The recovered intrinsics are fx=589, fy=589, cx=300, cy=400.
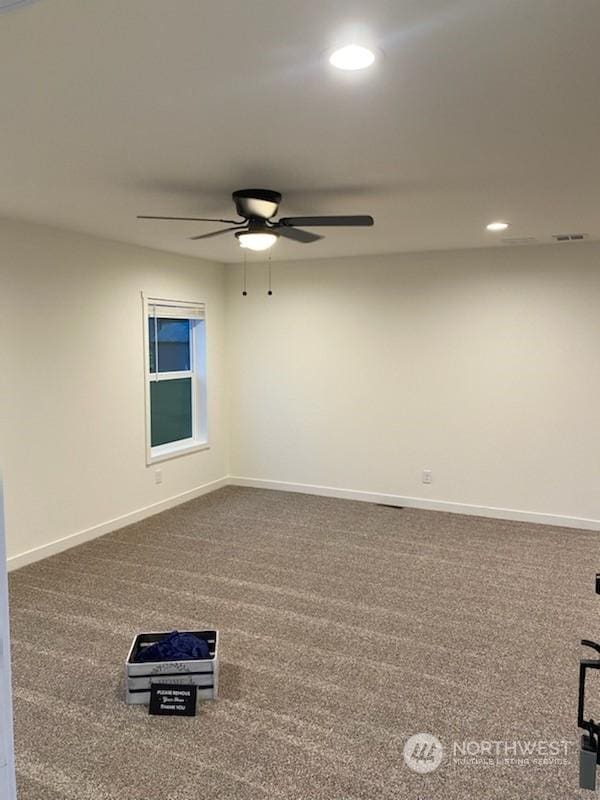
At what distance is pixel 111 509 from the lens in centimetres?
512

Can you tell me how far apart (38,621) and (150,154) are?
8.70 ft

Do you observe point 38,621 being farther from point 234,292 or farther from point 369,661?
point 234,292

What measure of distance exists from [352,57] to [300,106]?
406 mm

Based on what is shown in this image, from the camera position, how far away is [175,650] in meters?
2.72

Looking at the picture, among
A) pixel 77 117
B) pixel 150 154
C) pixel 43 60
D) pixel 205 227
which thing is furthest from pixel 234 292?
pixel 43 60

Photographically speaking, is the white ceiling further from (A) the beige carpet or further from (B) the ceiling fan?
(A) the beige carpet

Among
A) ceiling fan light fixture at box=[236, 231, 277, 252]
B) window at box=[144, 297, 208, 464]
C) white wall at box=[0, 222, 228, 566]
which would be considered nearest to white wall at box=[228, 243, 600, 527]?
window at box=[144, 297, 208, 464]

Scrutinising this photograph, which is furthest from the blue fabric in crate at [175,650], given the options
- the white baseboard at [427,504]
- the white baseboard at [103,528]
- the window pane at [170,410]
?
the white baseboard at [427,504]

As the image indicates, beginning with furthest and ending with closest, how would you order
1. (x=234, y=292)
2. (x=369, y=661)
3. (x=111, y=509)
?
(x=234, y=292)
(x=111, y=509)
(x=369, y=661)

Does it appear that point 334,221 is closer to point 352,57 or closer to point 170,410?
point 352,57

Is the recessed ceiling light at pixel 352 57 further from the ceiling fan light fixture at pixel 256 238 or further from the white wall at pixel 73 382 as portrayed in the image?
the white wall at pixel 73 382

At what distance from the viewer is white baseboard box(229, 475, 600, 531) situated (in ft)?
17.3

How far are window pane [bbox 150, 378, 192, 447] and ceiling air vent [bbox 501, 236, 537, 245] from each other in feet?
11.2

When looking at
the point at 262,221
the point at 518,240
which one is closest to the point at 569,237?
the point at 518,240
